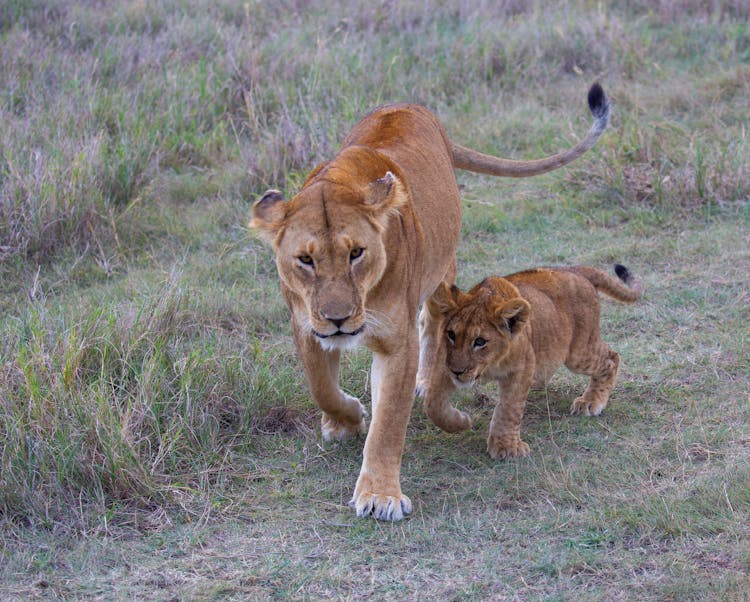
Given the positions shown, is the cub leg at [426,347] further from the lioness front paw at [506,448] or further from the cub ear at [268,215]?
the cub ear at [268,215]

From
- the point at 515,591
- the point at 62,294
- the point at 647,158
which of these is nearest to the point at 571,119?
the point at 647,158

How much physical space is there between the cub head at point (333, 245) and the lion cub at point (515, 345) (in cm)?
47

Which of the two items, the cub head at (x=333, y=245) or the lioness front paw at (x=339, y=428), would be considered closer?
the cub head at (x=333, y=245)

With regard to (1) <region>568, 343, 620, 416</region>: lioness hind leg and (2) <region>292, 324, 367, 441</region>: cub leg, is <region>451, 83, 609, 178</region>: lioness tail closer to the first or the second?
(1) <region>568, 343, 620, 416</region>: lioness hind leg

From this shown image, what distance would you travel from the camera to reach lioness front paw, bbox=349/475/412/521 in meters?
3.10

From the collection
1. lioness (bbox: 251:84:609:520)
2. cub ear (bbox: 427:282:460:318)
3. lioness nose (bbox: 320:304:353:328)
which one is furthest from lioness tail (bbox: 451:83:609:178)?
lioness nose (bbox: 320:304:353:328)

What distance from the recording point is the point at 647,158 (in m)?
5.81

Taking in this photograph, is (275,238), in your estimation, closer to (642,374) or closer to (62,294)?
(642,374)

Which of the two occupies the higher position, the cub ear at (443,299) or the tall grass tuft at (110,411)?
the cub ear at (443,299)

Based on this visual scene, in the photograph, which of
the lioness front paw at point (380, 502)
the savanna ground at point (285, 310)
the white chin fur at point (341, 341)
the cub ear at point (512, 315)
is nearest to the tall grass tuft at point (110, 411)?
the savanna ground at point (285, 310)

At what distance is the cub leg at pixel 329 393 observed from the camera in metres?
3.32

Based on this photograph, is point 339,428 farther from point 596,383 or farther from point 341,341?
point 596,383

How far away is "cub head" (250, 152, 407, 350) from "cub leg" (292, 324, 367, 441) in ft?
0.59

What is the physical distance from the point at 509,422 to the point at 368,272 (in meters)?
0.83
